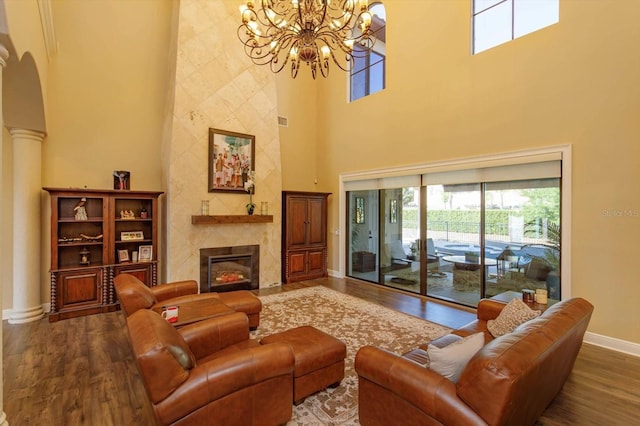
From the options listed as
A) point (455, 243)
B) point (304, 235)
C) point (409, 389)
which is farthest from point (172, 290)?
point (455, 243)

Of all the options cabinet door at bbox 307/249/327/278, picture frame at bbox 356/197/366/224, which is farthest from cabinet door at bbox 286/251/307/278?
picture frame at bbox 356/197/366/224

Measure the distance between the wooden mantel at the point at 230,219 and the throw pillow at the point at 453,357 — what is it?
493 cm

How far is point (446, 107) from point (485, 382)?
5.01 m

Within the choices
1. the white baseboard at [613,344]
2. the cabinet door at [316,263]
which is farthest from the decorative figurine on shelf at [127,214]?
the white baseboard at [613,344]

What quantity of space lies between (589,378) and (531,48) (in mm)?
4315

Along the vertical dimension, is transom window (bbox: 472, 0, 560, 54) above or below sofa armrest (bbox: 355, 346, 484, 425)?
above

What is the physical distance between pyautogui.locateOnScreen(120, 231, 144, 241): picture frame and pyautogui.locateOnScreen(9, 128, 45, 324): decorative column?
3.81ft

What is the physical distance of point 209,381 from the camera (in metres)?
2.04

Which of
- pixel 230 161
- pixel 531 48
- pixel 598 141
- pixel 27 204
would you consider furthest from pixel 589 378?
→ pixel 27 204

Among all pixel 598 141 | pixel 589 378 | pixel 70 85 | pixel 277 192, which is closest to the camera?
pixel 589 378

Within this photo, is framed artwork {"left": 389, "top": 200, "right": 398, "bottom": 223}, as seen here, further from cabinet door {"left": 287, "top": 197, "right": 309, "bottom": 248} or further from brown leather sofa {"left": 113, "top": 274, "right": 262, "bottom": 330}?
brown leather sofa {"left": 113, "top": 274, "right": 262, "bottom": 330}

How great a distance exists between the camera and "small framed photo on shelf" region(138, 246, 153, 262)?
574cm

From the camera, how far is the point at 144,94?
6203 millimetres

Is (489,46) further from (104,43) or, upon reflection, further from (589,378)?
(104,43)
